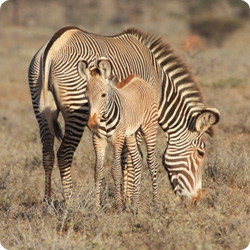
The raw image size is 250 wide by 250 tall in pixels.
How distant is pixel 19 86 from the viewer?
63.5ft

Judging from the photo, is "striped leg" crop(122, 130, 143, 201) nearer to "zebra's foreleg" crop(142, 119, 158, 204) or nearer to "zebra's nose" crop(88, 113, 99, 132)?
"zebra's foreleg" crop(142, 119, 158, 204)

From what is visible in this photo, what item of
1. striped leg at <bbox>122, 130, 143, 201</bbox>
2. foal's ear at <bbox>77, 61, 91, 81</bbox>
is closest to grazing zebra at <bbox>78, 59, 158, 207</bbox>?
foal's ear at <bbox>77, 61, 91, 81</bbox>

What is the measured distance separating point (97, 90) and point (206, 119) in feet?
5.08

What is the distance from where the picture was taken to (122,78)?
738 centimetres

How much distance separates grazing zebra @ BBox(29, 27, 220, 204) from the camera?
679 cm

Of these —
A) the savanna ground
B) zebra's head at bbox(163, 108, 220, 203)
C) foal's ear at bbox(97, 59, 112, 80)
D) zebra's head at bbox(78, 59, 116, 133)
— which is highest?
foal's ear at bbox(97, 59, 112, 80)

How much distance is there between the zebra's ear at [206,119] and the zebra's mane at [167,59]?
18.5 inches

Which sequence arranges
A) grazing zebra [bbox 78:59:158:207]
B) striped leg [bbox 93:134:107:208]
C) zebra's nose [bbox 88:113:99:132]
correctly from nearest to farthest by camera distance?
zebra's nose [bbox 88:113:99:132]
grazing zebra [bbox 78:59:158:207]
striped leg [bbox 93:134:107:208]

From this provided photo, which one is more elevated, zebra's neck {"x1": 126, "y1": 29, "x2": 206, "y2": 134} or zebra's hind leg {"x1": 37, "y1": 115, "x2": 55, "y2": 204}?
zebra's neck {"x1": 126, "y1": 29, "x2": 206, "y2": 134}

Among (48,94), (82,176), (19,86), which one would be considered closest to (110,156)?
(82,176)

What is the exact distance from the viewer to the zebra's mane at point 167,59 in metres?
7.23

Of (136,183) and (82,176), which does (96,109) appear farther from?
(82,176)

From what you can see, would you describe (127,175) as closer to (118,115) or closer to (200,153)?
(200,153)

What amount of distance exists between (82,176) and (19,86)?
1138 cm
